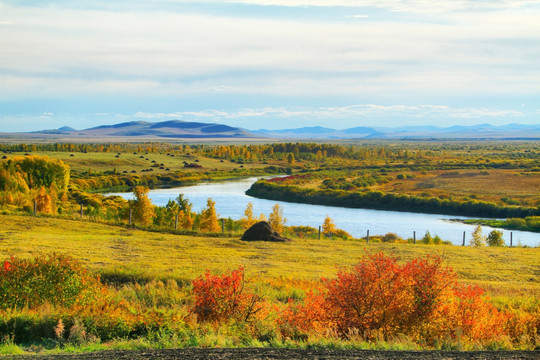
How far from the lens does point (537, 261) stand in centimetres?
2680

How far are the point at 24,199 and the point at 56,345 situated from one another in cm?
4128

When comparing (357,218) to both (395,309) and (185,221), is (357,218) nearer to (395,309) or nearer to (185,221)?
(185,221)

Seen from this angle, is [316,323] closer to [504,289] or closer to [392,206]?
[504,289]

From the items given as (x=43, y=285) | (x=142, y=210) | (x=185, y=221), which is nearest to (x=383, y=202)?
(x=185, y=221)

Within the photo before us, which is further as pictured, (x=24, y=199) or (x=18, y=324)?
(x=24, y=199)

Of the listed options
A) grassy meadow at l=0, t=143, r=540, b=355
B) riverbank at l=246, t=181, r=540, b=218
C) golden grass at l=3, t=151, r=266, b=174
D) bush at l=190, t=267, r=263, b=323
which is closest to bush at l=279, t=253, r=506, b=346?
grassy meadow at l=0, t=143, r=540, b=355

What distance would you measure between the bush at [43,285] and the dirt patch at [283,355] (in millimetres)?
3953

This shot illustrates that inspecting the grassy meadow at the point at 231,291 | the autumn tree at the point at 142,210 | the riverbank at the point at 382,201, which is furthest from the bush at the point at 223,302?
the riverbank at the point at 382,201

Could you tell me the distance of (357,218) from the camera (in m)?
65.5

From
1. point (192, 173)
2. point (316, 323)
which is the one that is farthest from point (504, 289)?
point (192, 173)

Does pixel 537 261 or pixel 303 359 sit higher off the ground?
pixel 303 359

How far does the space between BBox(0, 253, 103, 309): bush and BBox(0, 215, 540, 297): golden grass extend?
4.99 m

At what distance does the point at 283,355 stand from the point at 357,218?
56837 mm

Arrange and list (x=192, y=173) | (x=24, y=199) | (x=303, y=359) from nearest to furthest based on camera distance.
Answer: (x=303, y=359)
(x=24, y=199)
(x=192, y=173)
